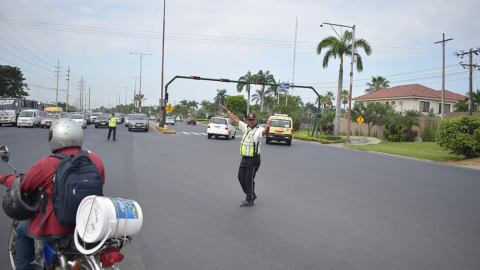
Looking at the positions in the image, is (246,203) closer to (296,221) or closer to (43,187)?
(296,221)

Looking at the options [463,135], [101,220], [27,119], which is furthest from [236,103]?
[101,220]

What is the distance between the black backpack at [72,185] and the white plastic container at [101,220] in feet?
0.28

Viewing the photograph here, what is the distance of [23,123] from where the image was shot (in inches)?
1236

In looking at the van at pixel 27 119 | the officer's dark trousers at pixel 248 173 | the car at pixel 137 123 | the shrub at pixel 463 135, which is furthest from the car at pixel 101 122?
the officer's dark trousers at pixel 248 173

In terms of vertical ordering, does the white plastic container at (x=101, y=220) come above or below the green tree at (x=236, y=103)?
below

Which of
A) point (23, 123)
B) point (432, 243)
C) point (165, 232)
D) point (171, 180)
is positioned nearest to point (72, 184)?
point (165, 232)

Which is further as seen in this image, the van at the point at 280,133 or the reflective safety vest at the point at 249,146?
the van at the point at 280,133

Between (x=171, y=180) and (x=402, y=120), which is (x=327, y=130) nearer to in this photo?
(x=402, y=120)

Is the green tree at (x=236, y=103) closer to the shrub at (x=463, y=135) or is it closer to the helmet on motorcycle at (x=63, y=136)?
the shrub at (x=463, y=135)

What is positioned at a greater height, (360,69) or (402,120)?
(360,69)

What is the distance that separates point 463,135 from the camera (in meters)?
18.9

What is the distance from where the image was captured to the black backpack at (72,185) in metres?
2.80

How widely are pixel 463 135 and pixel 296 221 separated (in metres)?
16.6

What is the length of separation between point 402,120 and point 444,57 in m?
6.74
